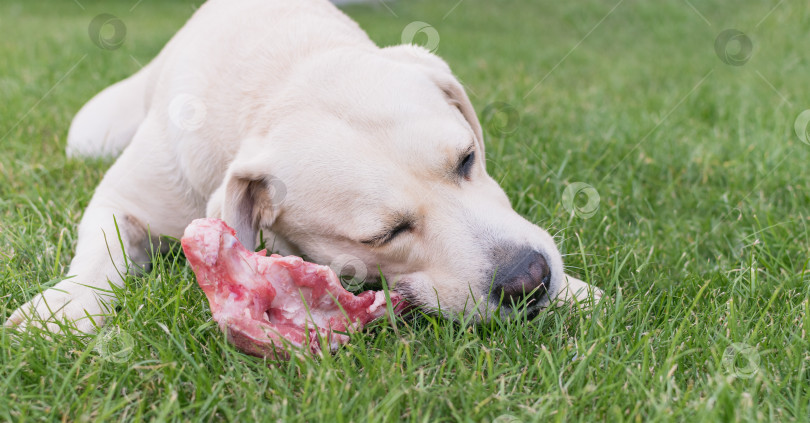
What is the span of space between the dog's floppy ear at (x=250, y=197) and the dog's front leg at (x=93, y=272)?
0.49 metres

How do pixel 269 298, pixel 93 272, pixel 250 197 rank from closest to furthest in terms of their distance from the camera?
1. pixel 269 298
2. pixel 93 272
3. pixel 250 197

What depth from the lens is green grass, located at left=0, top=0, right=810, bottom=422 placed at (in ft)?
6.97

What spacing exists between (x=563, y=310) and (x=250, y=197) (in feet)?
4.64

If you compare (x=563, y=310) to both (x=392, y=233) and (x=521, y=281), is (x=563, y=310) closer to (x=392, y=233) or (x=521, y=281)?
(x=521, y=281)

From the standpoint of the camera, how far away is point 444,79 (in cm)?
328

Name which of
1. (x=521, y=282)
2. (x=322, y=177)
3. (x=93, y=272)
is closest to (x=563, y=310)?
(x=521, y=282)

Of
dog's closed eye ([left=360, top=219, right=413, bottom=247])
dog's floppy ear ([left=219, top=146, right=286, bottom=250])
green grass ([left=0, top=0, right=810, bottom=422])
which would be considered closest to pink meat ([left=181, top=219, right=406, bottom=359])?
green grass ([left=0, top=0, right=810, bottom=422])

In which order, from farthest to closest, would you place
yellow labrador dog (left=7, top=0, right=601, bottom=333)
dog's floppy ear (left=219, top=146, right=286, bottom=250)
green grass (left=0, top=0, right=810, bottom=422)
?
dog's floppy ear (left=219, top=146, right=286, bottom=250), yellow labrador dog (left=7, top=0, right=601, bottom=333), green grass (left=0, top=0, right=810, bottom=422)

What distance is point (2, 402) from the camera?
209cm

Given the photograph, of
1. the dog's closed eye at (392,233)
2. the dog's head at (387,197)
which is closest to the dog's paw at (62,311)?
the dog's head at (387,197)

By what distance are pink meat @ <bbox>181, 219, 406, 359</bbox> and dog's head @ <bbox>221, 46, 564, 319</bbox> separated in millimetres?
262

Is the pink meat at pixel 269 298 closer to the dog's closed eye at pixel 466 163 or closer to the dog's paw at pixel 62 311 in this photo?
the dog's paw at pixel 62 311

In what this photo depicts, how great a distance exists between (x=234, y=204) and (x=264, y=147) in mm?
280

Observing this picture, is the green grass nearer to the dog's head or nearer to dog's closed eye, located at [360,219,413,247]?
the dog's head
